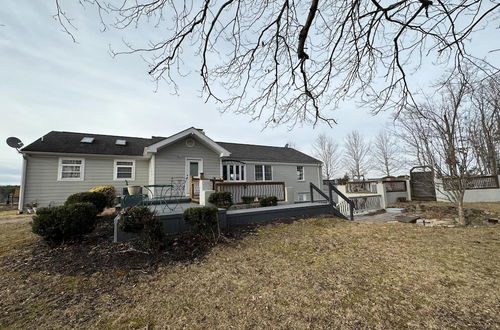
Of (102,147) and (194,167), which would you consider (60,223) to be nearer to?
(194,167)

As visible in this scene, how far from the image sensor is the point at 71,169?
11.8 metres

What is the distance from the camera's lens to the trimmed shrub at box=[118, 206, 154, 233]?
4270mm

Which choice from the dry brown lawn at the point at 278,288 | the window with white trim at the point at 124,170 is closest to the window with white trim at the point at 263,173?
the window with white trim at the point at 124,170

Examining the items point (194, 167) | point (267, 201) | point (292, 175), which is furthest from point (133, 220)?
point (292, 175)

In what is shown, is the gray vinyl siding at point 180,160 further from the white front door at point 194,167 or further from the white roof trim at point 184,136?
the white roof trim at point 184,136

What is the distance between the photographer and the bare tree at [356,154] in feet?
111

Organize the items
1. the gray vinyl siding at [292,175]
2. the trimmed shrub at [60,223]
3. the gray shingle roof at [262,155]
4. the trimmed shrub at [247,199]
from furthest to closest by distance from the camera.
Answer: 1. the gray vinyl siding at [292,175]
2. the gray shingle roof at [262,155]
3. the trimmed shrub at [247,199]
4. the trimmed shrub at [60,223]

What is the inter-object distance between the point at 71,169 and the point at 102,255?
10.8 meters

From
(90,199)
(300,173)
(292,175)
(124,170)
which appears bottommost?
(90,199)

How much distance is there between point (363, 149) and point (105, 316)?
3826cm

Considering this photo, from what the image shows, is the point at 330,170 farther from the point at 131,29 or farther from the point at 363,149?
the point at 131,29

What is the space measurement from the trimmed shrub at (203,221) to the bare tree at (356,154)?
1372 inches

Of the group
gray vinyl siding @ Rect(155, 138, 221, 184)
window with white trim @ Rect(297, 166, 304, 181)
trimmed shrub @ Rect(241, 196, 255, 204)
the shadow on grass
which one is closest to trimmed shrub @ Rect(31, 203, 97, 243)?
the shadow on grass

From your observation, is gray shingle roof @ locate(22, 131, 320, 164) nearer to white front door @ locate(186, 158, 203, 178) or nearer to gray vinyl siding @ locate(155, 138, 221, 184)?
gray vinyl siding @ locate(155, 138, 221, 184)
